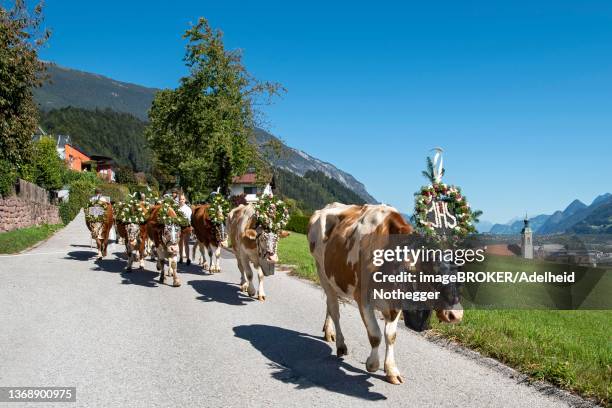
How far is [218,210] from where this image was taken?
1650cm

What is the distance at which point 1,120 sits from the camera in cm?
2486

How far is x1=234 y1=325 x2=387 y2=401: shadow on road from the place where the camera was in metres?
6.57

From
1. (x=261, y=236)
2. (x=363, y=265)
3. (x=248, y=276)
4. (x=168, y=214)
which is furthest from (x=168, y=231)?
(x=363, y=265)

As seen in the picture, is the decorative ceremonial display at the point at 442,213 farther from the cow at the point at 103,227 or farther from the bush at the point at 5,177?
the bush at the point at 5,177

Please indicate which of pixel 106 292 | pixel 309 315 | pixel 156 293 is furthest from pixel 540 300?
pixel 106 292

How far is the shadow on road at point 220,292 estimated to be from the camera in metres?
12.2

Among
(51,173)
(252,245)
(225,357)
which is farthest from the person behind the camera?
(51,173)

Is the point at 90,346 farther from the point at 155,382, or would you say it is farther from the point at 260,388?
the point at 260,388

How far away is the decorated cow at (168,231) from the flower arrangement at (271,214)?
2897 millimetres

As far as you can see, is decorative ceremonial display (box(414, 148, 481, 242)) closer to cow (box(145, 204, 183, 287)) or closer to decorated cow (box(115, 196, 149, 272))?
cow (box(145, 204, 183, 287))

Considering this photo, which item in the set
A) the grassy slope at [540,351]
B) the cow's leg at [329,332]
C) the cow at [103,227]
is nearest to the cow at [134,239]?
the cow at [103,227]

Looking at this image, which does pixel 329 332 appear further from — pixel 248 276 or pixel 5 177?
pixel 5 177

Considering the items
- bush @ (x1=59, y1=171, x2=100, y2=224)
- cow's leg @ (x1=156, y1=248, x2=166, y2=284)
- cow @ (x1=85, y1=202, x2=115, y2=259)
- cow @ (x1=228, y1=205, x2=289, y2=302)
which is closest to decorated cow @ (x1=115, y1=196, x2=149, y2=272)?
cow's leg @ (x1=156, y1=248, x2=166, y2=284)

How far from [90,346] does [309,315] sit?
4.40 meters
